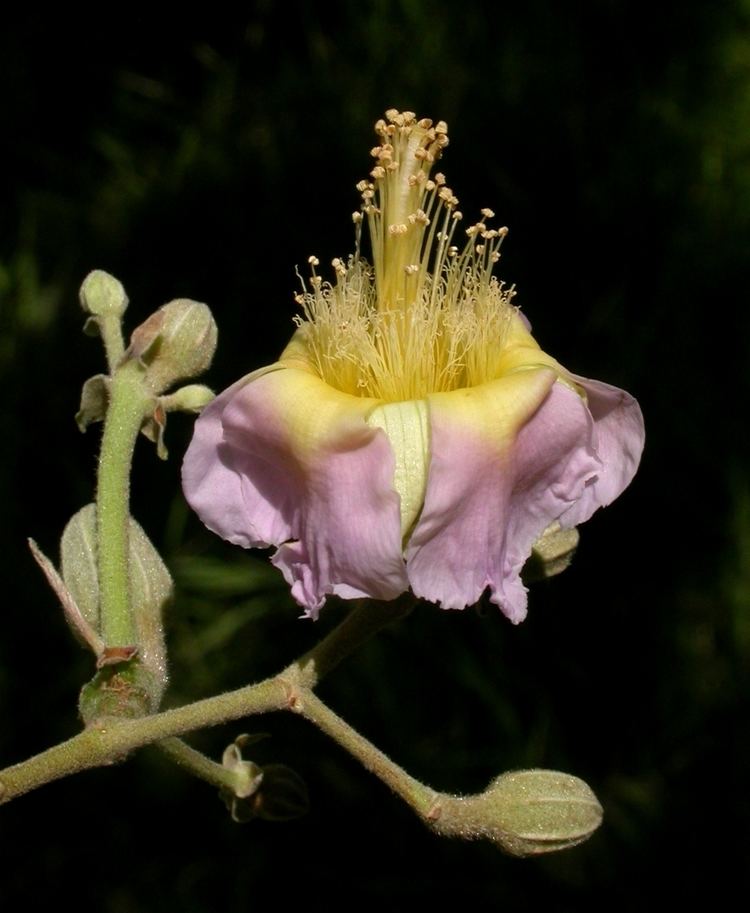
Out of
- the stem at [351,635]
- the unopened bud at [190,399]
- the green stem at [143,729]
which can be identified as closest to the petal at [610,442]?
the stem at [351,635]

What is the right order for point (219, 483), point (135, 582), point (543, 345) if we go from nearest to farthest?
point (219, 483)
point (135, 582)
point (543, 345)

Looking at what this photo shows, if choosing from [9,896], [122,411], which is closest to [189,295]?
[9,896]

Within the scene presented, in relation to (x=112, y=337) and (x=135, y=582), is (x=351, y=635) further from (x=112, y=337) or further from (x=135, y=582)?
(x=112, y=337)

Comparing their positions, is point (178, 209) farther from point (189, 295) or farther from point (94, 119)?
point (94, 119)

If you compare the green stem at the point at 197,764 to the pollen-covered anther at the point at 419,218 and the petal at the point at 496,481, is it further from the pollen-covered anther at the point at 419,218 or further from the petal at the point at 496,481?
the pollen-covered anther at the point at 419,218

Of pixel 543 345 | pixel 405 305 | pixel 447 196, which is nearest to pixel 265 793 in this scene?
pixel 405 305
